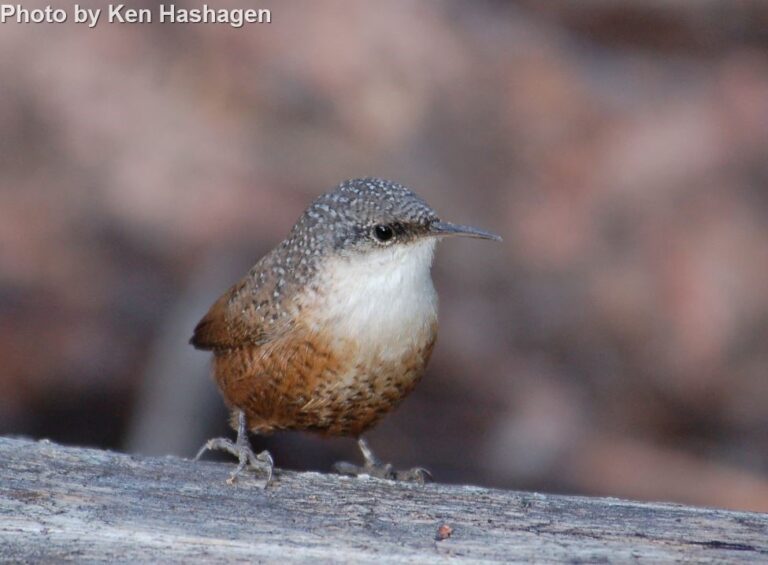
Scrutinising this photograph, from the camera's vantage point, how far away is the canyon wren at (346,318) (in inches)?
167

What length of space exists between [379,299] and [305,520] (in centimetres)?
98

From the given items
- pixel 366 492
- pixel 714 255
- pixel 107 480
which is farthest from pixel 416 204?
pixel 714 255

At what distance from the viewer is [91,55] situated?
24.7ft

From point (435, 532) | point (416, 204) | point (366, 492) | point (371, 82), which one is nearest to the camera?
point (435, 532)

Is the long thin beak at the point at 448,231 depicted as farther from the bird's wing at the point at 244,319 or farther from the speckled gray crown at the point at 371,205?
the bird's wing at the point at 244,319

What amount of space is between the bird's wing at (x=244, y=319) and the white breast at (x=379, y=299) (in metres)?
0.23

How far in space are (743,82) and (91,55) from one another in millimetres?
4400

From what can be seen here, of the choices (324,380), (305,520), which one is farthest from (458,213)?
(305,520)

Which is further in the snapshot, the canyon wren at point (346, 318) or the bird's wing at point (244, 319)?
the bird's wing at point (244, 319)

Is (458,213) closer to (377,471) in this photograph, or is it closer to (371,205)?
(377,471)

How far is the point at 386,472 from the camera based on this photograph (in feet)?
15.4

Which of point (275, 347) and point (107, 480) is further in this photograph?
point (275, 347)

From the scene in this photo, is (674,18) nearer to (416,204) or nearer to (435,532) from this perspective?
(416,204)

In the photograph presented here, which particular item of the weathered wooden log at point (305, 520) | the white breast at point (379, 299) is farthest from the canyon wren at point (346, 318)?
the weathered wooden log at point (305, 520)
